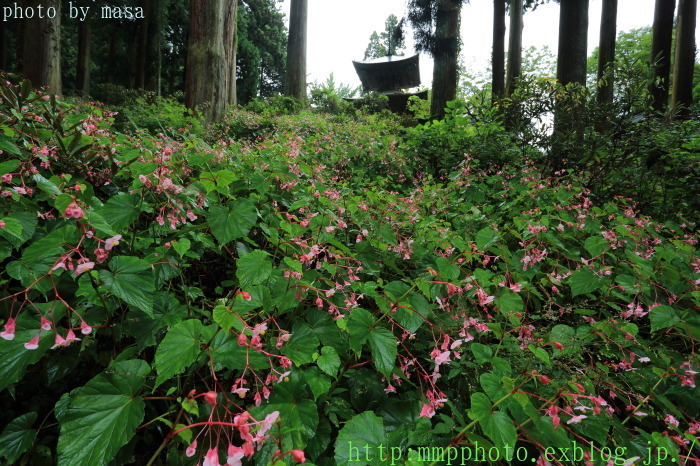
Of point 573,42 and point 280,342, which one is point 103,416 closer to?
point 280,342

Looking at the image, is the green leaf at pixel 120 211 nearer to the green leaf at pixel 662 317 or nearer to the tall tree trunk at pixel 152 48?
the green leaf at pixel 662 317

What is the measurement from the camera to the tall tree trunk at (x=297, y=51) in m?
13.5

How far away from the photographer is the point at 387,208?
2562 millimetres

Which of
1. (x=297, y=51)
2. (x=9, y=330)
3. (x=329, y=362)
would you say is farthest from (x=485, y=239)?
(x=297, y=51)

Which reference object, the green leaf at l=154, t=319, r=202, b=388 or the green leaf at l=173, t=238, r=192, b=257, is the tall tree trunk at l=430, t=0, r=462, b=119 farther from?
the green leaf at l=154, t=319, r=202, b=388

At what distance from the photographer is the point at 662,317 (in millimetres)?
1517

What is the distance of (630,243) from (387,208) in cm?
165

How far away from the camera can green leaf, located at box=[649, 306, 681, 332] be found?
58.7 inches

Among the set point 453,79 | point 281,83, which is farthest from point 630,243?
point 281,83

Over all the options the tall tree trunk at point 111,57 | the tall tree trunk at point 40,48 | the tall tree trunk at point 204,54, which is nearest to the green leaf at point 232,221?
the tall tree trunk at point 204,54

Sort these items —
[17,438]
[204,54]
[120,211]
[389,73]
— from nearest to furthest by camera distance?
[17,438], [120,211], [204,54], [389,73]

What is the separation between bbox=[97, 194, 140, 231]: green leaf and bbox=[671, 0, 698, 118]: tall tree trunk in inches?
411

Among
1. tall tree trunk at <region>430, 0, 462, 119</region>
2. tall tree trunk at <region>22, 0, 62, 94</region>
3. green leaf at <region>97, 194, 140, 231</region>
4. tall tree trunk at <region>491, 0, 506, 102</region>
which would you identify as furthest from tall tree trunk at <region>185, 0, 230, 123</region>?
tall tree trunk at <region>491, 0, 506, 102</region>

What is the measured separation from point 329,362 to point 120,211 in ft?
3.20
